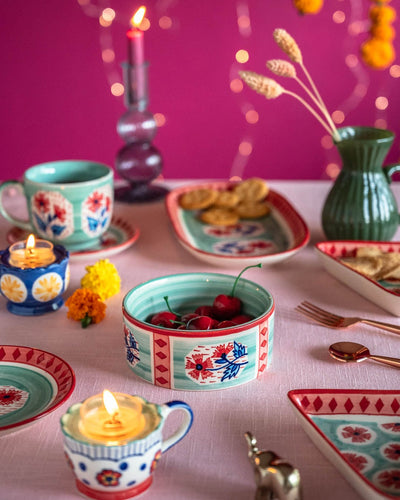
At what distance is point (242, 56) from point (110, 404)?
209 centimetres

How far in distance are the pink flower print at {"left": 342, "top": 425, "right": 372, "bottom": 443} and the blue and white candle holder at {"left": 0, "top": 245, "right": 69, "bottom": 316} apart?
0.46 m

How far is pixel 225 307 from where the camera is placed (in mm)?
843

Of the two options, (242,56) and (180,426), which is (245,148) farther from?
(180,426)

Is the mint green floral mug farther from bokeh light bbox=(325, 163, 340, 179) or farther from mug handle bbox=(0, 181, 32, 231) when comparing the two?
bokeh light bbox=(325, 163, 340, 179)

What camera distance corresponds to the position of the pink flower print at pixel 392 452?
632mm

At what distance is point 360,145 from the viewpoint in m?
1.08

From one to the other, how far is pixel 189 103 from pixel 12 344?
72.9 inches

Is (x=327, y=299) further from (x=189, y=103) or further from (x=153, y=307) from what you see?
(x=189, y=103)

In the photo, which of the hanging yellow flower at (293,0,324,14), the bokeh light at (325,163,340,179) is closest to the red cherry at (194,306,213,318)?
the hanging yellow flower at (293,0,324,14)

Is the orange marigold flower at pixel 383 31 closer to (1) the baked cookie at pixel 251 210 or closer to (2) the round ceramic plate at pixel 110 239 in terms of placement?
(1) the baked cookie at pixel 251 210

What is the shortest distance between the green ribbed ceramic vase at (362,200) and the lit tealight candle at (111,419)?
633 millimetres

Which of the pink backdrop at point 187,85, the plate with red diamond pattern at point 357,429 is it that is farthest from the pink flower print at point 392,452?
the pink backdrop at point 187,85

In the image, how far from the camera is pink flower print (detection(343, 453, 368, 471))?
2.04 feet

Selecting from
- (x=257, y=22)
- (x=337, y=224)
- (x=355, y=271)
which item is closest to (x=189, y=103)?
(x=257, y=22)
